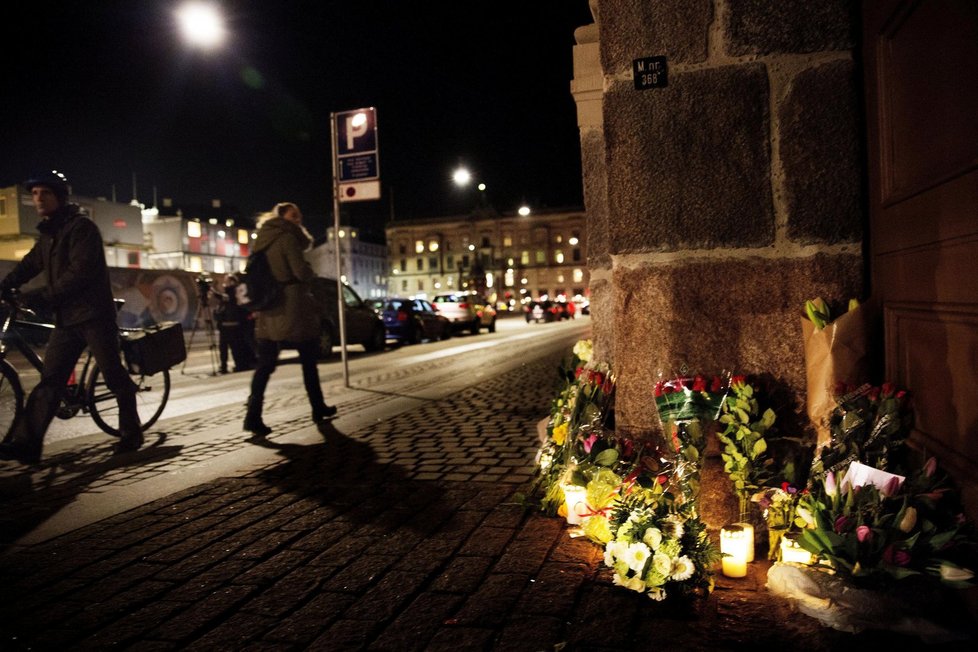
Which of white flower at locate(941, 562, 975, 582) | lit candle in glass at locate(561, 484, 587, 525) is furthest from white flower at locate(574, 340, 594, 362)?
white flower at locate(941, 562, 975, 582)

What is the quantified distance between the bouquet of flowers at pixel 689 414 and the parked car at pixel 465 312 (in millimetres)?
22212

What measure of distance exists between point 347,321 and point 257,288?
35.4ft

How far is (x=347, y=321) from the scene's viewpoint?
1684 centimetres

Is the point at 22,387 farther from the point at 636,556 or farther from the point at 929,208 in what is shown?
the point at 929,208

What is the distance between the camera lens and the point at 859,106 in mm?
2695

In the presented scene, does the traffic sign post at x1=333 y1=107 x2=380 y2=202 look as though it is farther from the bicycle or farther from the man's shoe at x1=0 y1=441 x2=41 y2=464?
the man's shoe at x1=0 y1=441 x2=41 y2=464

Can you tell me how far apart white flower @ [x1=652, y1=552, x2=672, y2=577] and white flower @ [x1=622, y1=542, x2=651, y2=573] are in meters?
0.03

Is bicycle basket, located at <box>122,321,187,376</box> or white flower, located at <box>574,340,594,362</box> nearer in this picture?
white flower, located at <box>574,340,594,362</box>

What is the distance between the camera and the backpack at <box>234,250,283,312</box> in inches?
241

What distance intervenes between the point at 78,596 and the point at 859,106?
143 inches

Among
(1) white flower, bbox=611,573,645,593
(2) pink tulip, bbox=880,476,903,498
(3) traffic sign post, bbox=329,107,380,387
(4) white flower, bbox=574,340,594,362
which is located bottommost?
(1) white flower, bbox=611,573,645,593

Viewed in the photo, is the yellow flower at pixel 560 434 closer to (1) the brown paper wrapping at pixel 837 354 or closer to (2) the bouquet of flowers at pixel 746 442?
(2) the bouquet of flowers at pixel 746 442

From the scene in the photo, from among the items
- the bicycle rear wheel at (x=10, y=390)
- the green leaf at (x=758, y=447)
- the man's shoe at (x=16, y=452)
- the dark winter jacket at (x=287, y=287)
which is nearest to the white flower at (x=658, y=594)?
the green leaf at (x=758, y=447)

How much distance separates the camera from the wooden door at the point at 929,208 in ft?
6.64
